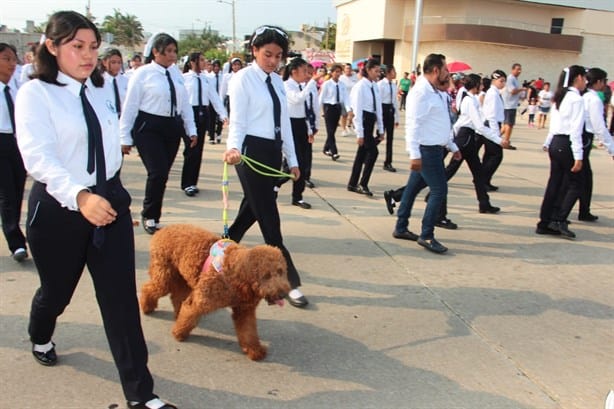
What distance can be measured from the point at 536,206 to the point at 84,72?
7.12 metres

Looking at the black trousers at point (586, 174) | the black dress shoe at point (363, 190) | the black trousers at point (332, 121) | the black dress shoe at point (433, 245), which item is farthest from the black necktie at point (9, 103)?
the black trousers at point (332, 121)

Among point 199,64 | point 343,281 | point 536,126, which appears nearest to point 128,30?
point 536,126

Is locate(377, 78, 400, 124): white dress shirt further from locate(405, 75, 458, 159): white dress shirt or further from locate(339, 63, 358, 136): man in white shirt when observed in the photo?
locate(405, 75, 458, 159): white dress shirt

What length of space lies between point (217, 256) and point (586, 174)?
17.7 feet

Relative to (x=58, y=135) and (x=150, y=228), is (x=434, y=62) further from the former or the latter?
(x=58, y=135)

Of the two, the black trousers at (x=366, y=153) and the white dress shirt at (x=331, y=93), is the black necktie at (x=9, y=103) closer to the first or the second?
the black trousers at (x=366, y=153)

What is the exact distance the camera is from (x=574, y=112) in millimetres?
5863

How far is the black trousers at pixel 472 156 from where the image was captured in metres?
7.11

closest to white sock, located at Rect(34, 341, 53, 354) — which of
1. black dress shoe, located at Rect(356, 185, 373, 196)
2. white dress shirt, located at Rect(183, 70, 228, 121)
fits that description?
black dress shoe, located at Rect(356, 185, 373, 196)

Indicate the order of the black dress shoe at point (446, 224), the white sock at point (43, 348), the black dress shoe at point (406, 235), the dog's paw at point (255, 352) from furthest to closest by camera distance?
the black dress shoe at point (446, 224) → the black dress shoe at point (406, 235) → the dog's paw at point (255, 352) → the white sock at point (43, 348)

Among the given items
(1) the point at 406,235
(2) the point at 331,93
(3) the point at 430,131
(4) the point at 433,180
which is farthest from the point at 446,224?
(2) the point at 331,93

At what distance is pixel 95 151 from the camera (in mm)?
2400

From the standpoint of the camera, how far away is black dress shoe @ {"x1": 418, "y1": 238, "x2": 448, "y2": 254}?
545 centimetres

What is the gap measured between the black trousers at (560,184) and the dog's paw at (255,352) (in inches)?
178
